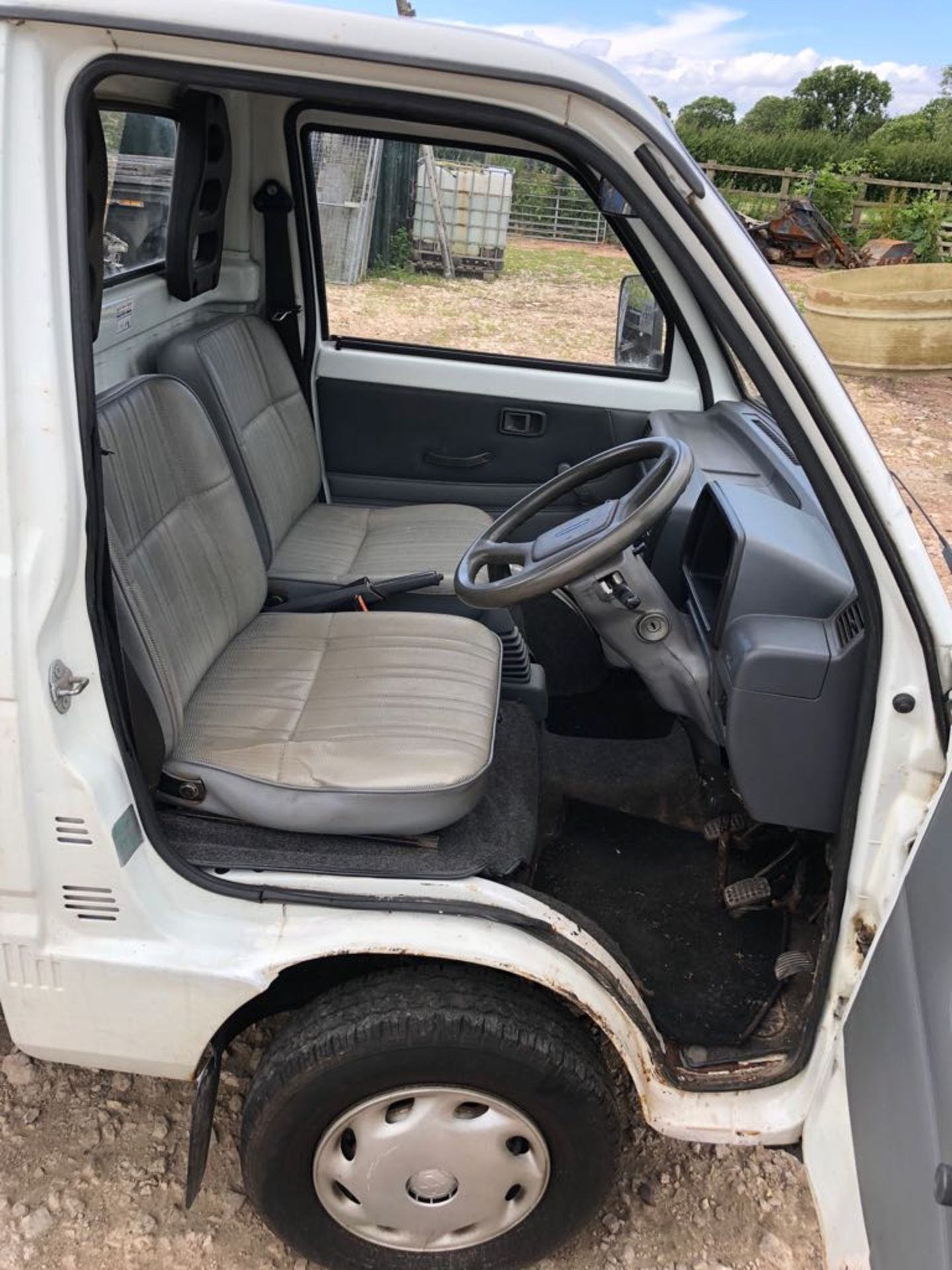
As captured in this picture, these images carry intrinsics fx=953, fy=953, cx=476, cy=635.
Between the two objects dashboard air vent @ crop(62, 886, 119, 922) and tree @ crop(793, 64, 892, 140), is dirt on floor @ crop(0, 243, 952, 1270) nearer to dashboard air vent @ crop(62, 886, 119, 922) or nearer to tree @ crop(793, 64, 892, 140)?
dashboard air vent @ crop(62, 886, 119, 922)

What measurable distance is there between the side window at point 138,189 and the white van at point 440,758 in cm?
1

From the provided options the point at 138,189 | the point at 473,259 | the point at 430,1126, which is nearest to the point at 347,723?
the point at 430,1126

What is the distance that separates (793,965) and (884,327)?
7.69m

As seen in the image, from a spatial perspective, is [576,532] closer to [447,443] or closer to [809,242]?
[447,443]

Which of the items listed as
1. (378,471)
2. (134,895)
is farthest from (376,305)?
(134,895)

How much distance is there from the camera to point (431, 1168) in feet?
4.97

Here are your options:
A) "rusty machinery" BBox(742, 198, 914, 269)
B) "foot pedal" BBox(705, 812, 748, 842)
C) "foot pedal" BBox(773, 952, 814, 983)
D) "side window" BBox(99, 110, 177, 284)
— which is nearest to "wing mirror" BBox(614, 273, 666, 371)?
"side window" BBox(99, 110, 177, 284)

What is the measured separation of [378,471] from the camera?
3.29 m

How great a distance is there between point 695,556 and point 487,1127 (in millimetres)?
1175

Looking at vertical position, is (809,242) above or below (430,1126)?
above

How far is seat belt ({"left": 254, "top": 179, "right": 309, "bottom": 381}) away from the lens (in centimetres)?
286

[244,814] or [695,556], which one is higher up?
[695,556]

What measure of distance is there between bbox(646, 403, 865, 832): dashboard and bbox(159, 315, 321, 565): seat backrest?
1.21 m

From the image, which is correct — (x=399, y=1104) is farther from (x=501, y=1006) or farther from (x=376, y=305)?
(x=376, y=305)
